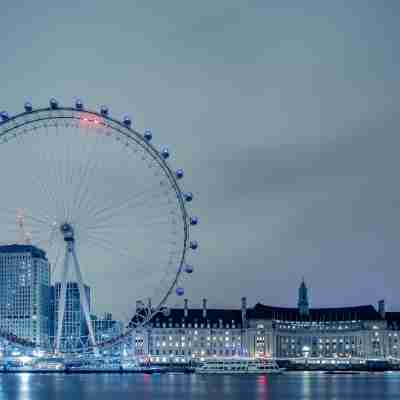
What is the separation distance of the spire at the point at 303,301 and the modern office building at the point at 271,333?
6.1 inches

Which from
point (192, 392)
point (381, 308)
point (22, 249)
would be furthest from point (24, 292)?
point (192, 392)

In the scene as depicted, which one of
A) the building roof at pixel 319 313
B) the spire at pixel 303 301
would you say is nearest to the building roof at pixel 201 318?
the building roof at pixel 319 313

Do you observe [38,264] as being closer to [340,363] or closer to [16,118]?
[340,363]

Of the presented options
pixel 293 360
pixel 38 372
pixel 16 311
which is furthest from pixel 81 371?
pixel 16 311

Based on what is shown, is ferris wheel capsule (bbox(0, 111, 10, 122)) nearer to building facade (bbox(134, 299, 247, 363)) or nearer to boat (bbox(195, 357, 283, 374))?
boat (bbox(195, 357, 283, 374))

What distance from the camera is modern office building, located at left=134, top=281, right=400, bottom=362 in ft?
488

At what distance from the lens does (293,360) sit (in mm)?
138875

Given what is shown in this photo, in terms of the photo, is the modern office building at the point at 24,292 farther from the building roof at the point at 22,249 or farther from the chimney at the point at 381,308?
the chimney at the point at 381,308

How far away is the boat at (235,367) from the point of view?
11498 cm

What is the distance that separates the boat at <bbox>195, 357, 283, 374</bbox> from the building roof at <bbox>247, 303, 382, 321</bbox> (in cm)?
2898

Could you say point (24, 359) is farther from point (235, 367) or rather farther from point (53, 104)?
point (53, 104)

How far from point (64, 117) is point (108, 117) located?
2733mm

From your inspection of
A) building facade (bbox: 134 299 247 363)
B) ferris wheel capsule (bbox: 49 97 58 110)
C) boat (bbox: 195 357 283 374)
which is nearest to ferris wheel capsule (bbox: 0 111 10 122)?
ferris wheel capsule (bbox: 49 97 58 110)

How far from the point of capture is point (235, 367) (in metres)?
116
